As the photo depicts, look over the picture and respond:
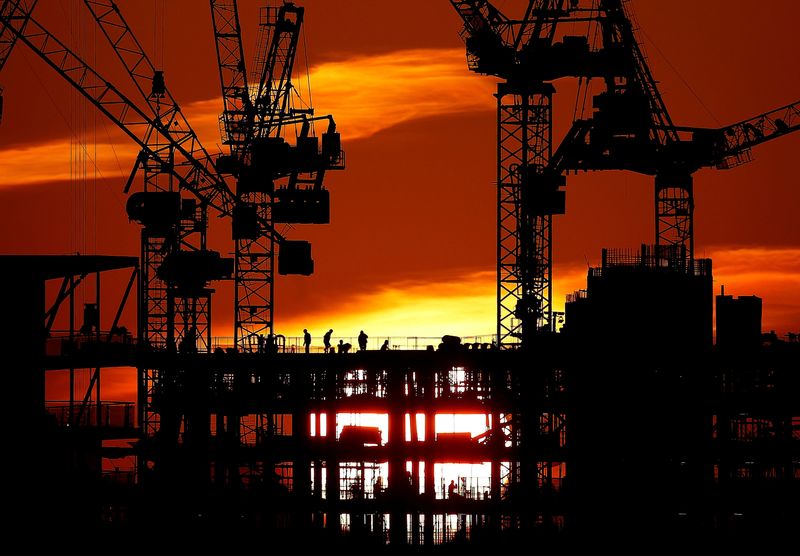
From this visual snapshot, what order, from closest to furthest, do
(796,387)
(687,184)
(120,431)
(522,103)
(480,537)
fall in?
1. (120,431)
2. (480,537)
3. (796,387)
4. (522,103)
5. (687,184)

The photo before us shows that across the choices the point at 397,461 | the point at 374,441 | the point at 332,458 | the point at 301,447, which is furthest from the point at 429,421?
the point at 301,447

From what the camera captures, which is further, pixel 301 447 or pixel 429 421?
pixel 429 421

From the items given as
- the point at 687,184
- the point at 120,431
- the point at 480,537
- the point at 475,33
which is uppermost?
the point at 475,33

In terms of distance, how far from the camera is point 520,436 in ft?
378

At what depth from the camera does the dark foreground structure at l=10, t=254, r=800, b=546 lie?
10550cm

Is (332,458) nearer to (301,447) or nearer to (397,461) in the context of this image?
(301,447)

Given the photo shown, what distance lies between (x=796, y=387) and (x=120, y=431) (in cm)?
4340

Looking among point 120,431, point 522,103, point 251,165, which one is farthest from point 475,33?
point 120,431

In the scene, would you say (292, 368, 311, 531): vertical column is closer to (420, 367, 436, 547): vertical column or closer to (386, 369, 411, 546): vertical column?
(386, 369, 411, 546): vertical column

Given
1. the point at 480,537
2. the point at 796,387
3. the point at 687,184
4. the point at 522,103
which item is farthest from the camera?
the point at 687,184

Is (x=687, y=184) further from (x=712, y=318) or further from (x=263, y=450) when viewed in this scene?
(x=263, y=450)

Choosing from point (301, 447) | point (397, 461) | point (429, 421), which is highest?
point (429, 421)

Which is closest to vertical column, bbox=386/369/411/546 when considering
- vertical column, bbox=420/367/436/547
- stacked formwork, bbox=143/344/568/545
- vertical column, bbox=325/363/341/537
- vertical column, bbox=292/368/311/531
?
stacked formwork, bbox=143/344/568/545

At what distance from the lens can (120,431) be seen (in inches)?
3533
